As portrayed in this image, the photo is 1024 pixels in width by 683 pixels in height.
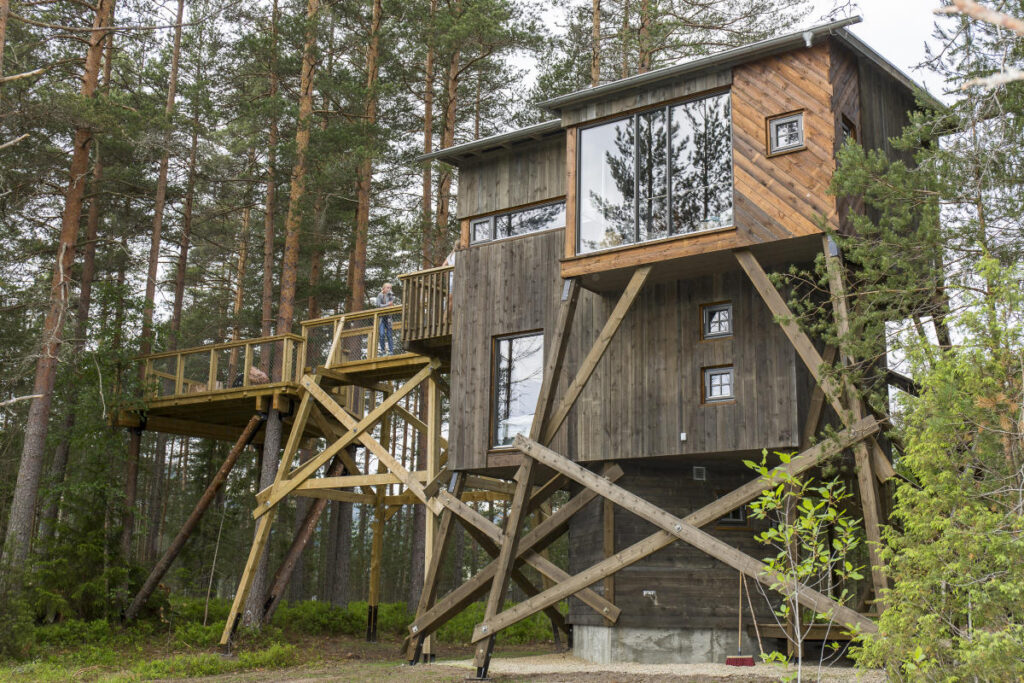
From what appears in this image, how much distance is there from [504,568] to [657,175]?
6.27 metres

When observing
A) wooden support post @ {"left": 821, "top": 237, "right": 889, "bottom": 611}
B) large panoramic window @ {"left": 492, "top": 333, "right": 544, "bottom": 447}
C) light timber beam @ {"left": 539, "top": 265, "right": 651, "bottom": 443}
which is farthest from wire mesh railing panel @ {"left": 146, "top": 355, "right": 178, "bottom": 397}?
wooden support post @ {"left": 821, "top": 237, "right": 889, "bottom": 611}

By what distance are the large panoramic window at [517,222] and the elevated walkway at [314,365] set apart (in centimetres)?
92

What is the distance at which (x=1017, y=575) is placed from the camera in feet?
25.3

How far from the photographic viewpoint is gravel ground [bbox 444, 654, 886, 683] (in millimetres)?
11789

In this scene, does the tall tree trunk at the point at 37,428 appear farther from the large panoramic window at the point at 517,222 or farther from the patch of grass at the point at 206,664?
the large panoramic window at the point at 517,222

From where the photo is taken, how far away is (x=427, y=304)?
1809cm

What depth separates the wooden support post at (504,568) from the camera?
45.7 ft

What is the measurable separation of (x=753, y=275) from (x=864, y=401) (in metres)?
2.21

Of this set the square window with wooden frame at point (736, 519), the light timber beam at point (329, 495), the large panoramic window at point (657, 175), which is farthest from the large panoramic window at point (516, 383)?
the light timber beam at point (329, 495)

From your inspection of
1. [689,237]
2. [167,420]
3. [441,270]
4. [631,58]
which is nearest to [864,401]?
[689,237]

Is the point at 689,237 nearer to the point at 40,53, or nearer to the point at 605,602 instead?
the point at 605,602

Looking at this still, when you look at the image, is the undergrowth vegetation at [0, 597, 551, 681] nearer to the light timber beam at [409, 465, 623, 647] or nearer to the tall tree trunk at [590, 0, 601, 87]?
the light timber beam at [409, 465, 623, 647]

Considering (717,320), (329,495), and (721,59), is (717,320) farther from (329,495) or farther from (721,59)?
(329,495)

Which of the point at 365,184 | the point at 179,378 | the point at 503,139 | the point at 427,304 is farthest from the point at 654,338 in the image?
the point at 365,184
